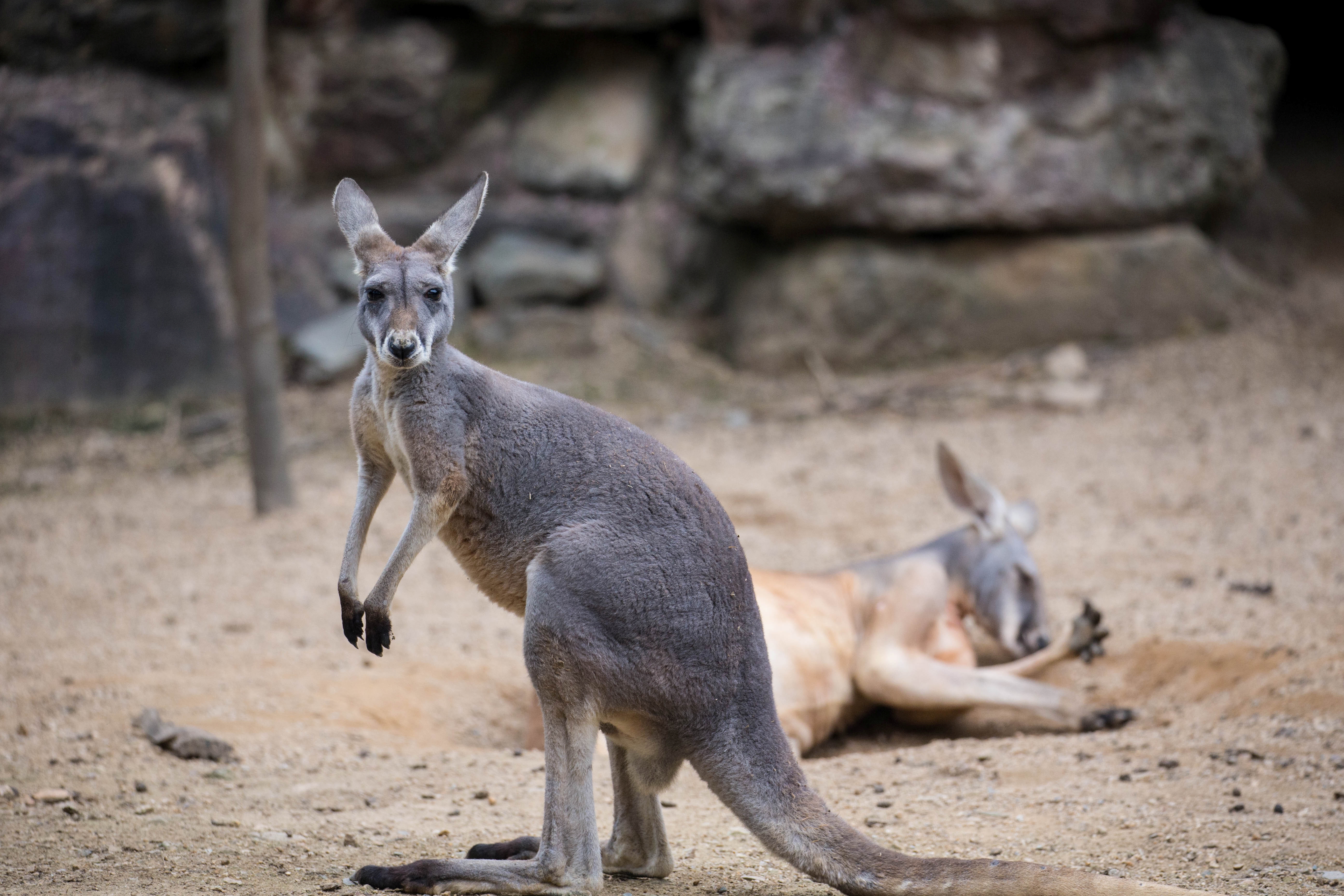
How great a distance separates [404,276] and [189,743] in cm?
197

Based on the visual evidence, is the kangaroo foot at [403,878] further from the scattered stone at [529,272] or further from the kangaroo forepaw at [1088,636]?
the scattered stone at [529,272]

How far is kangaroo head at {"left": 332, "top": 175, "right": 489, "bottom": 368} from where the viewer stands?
119 inches

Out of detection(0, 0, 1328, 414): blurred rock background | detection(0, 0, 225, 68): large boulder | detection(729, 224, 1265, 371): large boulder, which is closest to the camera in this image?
detection(0, 0, 225, 68): large boulder

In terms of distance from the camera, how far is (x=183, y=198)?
931 centimetres

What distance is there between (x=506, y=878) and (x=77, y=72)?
8.00 meters

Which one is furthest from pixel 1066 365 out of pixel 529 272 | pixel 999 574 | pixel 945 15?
pixel 999 574

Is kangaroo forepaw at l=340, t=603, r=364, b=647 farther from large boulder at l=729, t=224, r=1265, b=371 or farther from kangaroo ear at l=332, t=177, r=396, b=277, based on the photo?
large boulder at l=729, t=224, r=1265, b=371

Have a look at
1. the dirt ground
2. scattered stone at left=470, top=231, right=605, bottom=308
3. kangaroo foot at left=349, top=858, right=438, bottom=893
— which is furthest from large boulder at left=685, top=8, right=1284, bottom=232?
kangaroo foot at left=349, top=858, right=438, bottom=893

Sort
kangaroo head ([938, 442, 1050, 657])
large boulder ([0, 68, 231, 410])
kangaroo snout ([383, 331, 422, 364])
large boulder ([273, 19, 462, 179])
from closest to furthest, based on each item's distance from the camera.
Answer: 1. kangaroo snout ([383, 331, 422, 364])
2. kangaroo head ([938, 442, 1050, 657])
3. large boulder ([0, 68, 231, 410])
4. large boulder ([273, 19, 462, 179])

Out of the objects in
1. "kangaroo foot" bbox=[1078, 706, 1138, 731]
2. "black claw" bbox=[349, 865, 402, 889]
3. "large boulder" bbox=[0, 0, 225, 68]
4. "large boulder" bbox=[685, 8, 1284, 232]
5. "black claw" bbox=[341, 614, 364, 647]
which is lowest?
"kangaroo foot" bbox=[1078, 706, 1138, 731]

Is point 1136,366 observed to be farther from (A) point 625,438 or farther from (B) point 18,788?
(B) point 18,788

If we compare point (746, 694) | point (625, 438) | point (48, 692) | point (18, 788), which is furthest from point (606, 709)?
point (48, 692)

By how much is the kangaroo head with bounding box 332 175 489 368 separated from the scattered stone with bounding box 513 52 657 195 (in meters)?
7.19

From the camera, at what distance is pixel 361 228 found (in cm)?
327
